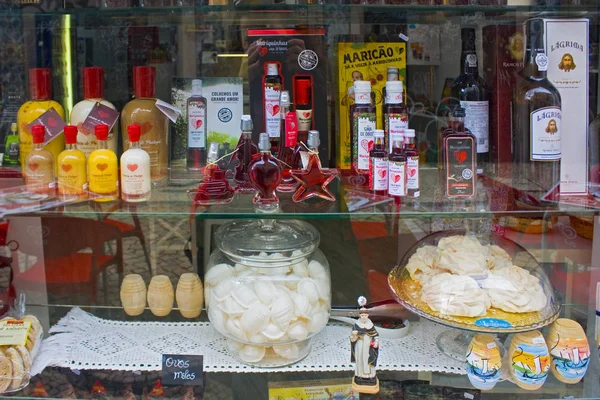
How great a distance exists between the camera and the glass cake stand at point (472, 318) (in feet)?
4.64

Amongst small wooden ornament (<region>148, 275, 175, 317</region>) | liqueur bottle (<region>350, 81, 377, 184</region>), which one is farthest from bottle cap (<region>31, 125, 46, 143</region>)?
liqueur bottle (<region>350, 81, 377, 184</region>)

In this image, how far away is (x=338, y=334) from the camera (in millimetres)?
1654

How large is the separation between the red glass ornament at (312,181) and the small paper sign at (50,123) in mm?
562

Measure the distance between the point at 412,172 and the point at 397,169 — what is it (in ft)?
0.16

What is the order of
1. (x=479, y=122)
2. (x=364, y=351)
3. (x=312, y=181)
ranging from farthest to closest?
(x=479, y=122)
(x=312, y=181)
(x=364, y=351)

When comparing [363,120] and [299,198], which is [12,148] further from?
[363,120]

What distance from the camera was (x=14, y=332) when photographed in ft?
4.92

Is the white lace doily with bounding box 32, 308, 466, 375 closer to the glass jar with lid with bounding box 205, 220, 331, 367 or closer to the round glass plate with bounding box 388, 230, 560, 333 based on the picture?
the glass jar with lid with bounding box 205, 220, 331, 367

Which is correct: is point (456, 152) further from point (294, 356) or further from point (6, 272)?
point (6, 272)

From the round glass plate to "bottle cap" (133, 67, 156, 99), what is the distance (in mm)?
744

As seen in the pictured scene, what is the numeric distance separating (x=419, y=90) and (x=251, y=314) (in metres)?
0.73

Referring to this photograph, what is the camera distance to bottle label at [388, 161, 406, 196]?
1.44 meters

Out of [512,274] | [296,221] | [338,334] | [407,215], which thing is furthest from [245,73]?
[512,274]

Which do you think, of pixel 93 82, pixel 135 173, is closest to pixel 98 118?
pixel 93 82
